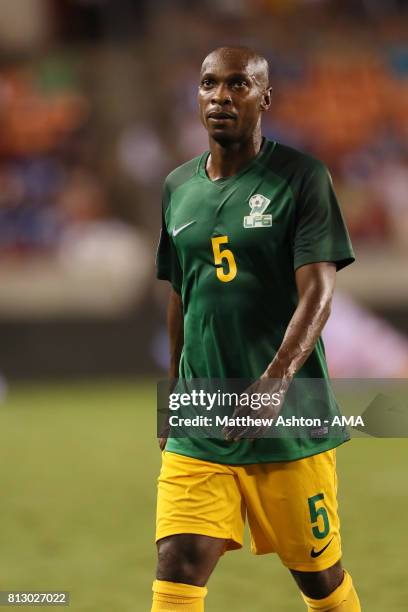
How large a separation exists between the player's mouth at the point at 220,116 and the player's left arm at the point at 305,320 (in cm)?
48

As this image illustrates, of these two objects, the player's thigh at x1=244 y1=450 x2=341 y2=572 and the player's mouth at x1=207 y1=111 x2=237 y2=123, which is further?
the player's thigh at x1=244 y1=450 x2=341 y2=572

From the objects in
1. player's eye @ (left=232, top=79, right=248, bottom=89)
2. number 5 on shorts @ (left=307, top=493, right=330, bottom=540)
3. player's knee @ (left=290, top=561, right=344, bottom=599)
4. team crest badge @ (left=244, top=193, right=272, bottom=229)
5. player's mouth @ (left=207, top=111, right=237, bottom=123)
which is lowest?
player's knee @ (left=290, top=561, right=344, bottom=599)

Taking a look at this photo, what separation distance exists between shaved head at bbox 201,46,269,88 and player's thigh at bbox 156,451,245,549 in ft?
3.79

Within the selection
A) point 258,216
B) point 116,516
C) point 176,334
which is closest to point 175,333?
point 176,334

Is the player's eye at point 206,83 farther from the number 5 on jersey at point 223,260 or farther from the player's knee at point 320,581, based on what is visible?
the player's knee at point 320,581

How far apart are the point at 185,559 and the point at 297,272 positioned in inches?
35.5

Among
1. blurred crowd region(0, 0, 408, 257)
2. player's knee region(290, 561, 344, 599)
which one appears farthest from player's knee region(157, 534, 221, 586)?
blurred crowd region(0, 0, 408, 257)

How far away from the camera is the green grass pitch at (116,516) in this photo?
216 inches

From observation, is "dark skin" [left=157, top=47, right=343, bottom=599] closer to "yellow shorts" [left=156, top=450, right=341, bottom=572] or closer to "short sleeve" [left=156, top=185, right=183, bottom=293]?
"yellow shorts" [left=156, top=450, right=341, bottom=572]

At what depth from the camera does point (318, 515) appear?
3.85 metres

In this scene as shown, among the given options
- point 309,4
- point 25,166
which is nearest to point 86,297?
point 25,166

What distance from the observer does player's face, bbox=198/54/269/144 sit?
3.73m

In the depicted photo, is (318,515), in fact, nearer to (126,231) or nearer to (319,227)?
(319,227)

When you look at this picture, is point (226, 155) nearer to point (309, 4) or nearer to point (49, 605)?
point (49, 605)
